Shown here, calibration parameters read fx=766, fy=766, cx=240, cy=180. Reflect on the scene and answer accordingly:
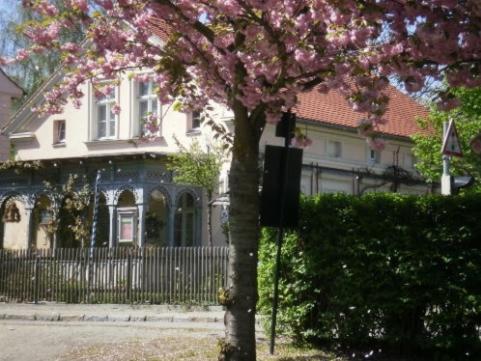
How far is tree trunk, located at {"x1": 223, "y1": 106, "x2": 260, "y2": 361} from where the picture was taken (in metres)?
8.59

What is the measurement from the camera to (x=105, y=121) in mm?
29438

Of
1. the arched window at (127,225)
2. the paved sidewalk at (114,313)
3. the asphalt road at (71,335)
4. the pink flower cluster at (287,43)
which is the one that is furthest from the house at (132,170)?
the pink flower cluster at (287,43)

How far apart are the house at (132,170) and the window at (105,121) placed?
1.5 inches

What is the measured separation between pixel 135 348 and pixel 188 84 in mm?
3548

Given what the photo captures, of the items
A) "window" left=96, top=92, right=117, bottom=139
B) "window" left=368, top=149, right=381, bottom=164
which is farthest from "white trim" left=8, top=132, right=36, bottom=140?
"window" left=368, top=149, right=381, bottom=164

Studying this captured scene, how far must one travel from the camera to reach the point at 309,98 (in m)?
29.1

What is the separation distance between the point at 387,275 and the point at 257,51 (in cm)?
328

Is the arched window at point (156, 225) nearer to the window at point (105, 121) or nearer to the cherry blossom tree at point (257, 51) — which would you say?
the window at point (105, 121)

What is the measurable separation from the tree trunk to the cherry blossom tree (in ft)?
0.04

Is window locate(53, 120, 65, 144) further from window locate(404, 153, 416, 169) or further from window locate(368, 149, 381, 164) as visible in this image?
window locate(404, 153, 416, 169)

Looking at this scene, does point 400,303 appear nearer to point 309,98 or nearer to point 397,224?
point 397,224

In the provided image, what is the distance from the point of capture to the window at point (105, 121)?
95.2ft

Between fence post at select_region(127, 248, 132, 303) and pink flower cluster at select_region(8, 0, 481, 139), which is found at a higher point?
pink flower cluster at select_region(8, 0, 481, 139)

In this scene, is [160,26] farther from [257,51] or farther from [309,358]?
[309,358]
